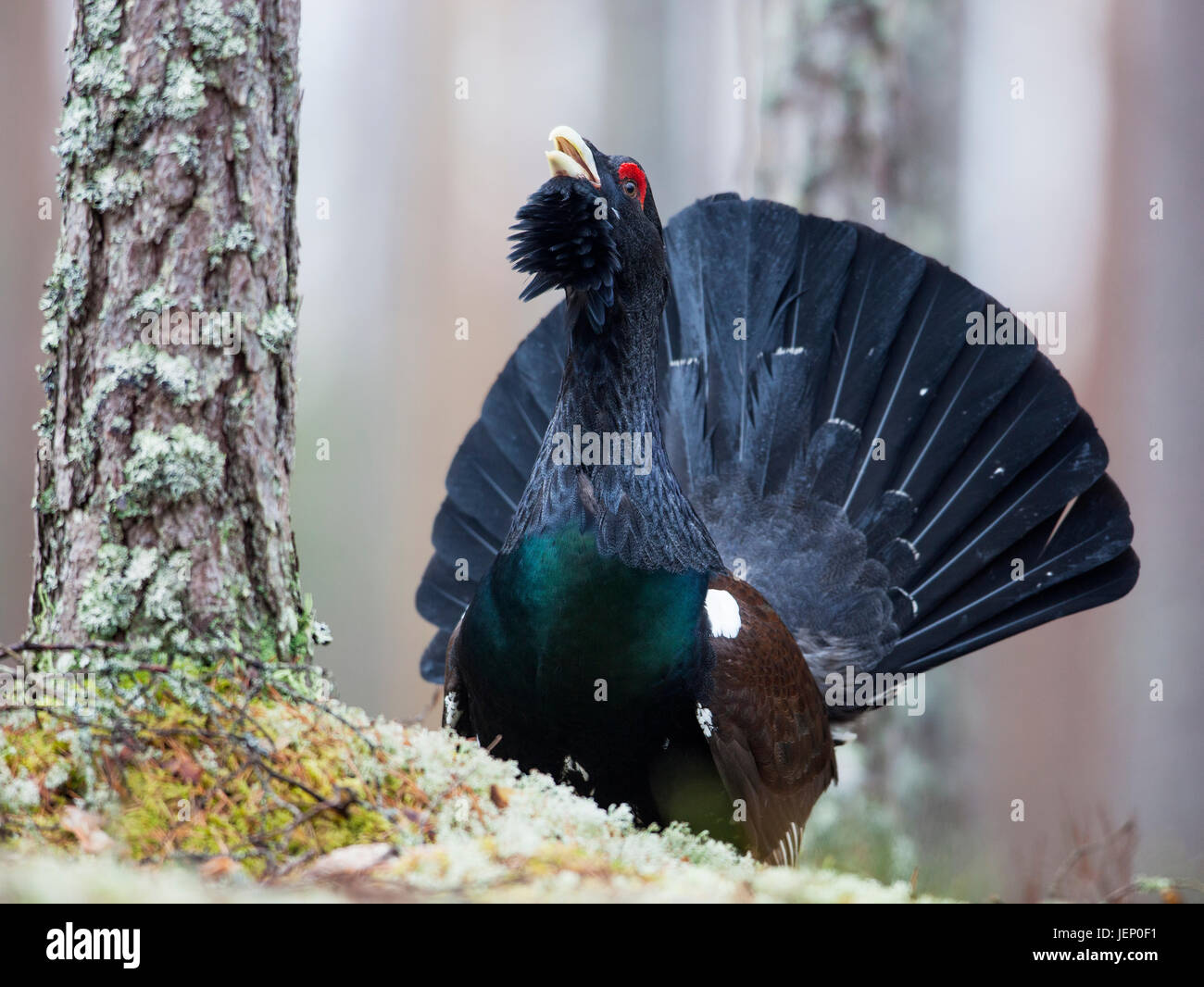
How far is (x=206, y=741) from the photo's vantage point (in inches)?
75.3

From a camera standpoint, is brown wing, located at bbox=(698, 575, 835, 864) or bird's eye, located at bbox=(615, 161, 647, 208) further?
bird's eye, located at bbox=(615, 161, 647, 208)

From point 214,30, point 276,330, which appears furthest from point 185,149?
point 276,330

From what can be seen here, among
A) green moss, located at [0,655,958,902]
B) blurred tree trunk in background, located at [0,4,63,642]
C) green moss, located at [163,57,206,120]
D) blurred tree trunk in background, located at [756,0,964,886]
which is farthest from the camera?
blurred tree trunk in background, located at [0,4,63,642]

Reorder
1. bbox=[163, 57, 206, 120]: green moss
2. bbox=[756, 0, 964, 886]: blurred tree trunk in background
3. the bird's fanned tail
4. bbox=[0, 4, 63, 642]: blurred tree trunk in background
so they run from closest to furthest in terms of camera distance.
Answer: bbox=[163, 57, 206, 120]: green moss, the bird's fanned tail, bbox=[756, 0, 964, 886]: blurred tree trunk in background, bbox=[0, 4, 63, 642]: blurred tree trunk in background

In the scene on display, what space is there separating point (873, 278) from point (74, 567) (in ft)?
9.28

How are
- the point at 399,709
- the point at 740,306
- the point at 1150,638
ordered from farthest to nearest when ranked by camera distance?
1. the point at 399,709
2. the point at 1150,638
3. the point at 740,306

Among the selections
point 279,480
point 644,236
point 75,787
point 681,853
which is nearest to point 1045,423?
point 644,236

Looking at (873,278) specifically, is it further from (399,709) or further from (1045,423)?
(399,709)

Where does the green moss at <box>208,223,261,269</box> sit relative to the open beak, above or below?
below

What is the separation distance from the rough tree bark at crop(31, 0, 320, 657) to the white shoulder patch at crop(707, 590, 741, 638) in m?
1.21

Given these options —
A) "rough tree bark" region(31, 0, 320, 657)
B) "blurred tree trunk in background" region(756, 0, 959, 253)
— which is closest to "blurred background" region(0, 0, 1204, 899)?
"blurred tree trunk in background" region(756, 0, 959, 253)

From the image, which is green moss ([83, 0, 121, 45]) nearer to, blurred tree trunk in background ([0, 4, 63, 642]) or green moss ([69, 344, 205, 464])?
green moss ([69, 344, 205, 464])

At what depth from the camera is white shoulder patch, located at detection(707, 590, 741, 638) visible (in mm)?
2766

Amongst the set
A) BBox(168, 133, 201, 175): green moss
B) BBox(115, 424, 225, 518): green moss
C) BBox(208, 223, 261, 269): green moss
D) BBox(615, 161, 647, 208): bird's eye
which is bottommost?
BBox(115, 424, 225, 518): green moss
